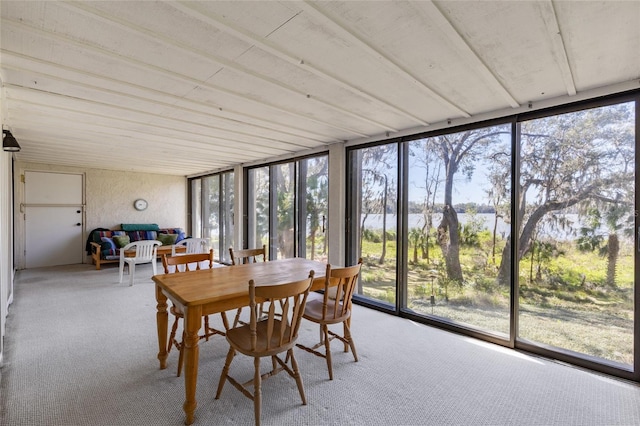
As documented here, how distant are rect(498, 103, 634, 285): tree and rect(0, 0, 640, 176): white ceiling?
28cm

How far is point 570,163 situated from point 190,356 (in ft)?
10.8

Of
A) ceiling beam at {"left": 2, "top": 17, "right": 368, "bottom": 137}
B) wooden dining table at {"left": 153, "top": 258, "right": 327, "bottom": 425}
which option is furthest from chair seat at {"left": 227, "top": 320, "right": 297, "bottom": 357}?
ceiling beam at {"left": 2, "top": 17, "right": 368, "bottom": 137}

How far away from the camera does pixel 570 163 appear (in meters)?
2.52

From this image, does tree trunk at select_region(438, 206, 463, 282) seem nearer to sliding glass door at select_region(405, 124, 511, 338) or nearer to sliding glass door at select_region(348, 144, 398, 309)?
sliding glass door at select_region(405, 124, 511, 338)

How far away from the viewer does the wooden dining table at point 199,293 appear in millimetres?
1687

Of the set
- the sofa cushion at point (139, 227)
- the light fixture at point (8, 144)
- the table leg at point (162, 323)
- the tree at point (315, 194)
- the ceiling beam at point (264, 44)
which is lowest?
the table leg at point (162, 323)

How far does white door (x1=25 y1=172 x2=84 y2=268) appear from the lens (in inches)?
236

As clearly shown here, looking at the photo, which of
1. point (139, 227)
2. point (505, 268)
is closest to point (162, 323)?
point (505, 268)

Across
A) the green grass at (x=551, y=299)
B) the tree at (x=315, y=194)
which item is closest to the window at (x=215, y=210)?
the tree at (x=315, y=194)

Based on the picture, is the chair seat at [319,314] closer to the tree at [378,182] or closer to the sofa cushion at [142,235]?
the tree at [378,182]

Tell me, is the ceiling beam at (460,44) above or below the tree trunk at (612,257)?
above

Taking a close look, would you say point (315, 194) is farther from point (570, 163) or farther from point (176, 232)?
point (176, 232)

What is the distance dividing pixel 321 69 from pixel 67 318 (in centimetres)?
380

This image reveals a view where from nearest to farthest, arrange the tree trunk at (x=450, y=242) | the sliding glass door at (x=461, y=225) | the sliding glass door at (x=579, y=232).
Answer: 1. the sliding glass door at (x=579, y=232)
2. the sliding glass door at (x=461, y=225)
3. the tree trunk at (x=450, y=242)
